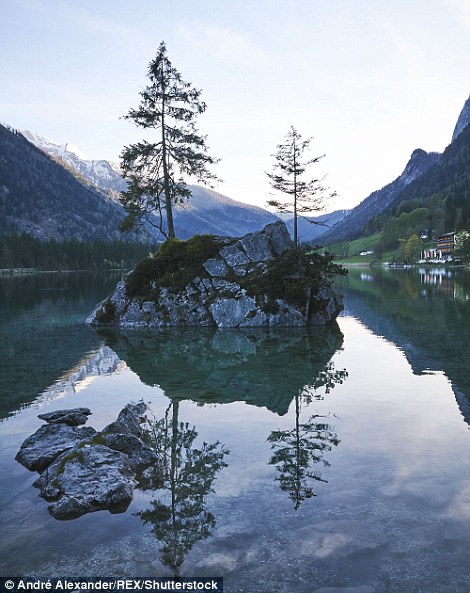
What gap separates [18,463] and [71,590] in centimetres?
570

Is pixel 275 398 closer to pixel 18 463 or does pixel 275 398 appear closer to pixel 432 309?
pixel 18 463

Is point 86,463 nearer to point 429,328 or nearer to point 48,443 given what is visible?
point 48,443

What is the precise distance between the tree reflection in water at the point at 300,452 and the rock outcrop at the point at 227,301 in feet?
64.2

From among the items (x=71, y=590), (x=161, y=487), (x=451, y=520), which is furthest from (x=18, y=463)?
(x=451, y=520)

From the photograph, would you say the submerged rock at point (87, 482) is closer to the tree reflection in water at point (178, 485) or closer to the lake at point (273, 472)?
the lake at point (273, 472)

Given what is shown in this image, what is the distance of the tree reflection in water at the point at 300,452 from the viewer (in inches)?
388

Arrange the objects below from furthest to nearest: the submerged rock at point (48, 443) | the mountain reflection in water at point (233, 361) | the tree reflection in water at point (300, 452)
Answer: the mountain reflection in water at point (233, 361) → the submerged rock at point (48, 443) → the tree reflection in water at point (300, 452)

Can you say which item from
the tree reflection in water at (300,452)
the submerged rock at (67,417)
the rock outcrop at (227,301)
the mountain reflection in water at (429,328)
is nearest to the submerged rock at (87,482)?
the submerged rock at (67,417)

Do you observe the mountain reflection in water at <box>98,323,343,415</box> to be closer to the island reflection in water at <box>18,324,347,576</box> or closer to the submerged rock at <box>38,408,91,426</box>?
the island reflection in water at <box>18,324,347,576</box>

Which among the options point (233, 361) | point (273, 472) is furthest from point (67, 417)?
point (233, 361)

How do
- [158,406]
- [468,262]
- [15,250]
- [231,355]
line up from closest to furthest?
[158,406]
[231,355]
[468,262]
[15,250]

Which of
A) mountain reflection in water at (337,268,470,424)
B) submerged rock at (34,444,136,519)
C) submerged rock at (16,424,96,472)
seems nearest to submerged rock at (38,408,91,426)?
submerged rock at (16,424,96,472)

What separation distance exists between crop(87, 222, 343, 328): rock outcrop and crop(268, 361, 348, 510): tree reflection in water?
19.6m

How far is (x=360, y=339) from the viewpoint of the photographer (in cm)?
2870
